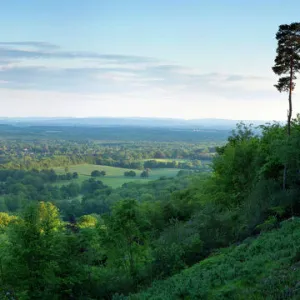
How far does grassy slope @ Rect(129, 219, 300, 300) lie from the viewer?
9836mm

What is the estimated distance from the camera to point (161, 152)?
18112 centimetres

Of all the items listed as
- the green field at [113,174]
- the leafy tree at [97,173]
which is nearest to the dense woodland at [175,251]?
the green field at [113,174]

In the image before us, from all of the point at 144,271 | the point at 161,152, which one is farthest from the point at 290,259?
the point at 161,152

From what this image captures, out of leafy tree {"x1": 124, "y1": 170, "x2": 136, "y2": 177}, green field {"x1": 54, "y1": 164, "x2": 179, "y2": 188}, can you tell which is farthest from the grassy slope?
leafy tree {"x1": 124, "y1": 170, "x2": 136, "y2": 177}

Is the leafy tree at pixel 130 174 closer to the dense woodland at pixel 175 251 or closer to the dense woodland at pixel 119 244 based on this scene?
the dense woodland at pixel 175 251

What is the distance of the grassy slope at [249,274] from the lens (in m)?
9.84

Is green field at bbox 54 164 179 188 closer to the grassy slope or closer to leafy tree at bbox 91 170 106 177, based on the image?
leafy tree at bbox 91 170 106 177

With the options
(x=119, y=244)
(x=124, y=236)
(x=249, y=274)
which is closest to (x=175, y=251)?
(x=124, y=236)

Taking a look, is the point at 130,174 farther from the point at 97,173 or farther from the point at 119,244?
the point at 119,244

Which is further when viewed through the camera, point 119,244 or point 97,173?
point 97,173

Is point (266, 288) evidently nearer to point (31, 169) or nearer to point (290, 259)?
point (290, 259)

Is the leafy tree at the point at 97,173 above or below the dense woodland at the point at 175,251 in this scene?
below

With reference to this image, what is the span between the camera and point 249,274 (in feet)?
39.1

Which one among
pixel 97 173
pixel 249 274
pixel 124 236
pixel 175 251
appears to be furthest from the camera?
pixel 97 173
